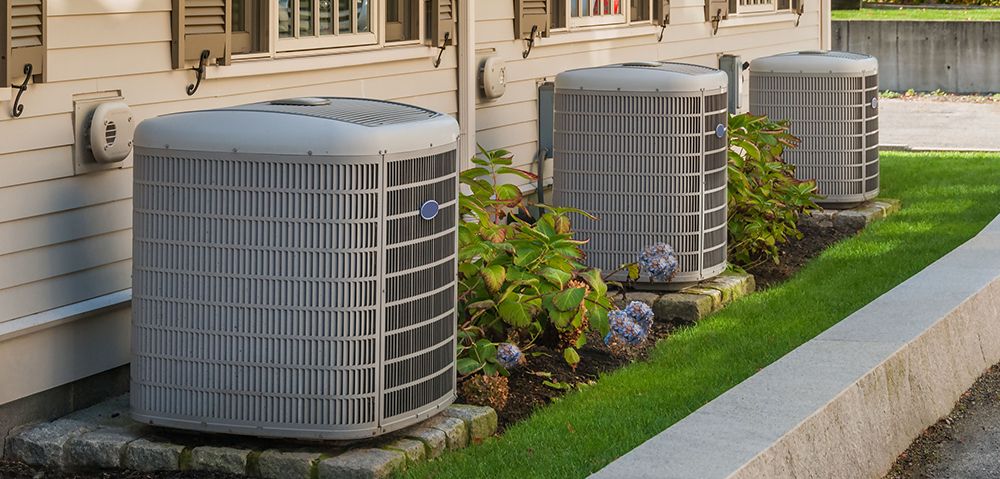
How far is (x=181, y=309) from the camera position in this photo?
4988 mm

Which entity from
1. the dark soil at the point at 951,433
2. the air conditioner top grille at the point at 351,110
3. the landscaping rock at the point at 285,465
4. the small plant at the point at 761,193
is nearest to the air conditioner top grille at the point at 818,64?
the small plant at the point at 761,193

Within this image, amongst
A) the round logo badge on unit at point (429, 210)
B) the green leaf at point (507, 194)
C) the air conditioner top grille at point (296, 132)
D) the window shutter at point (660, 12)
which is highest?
the window shutter at point (660, 12)

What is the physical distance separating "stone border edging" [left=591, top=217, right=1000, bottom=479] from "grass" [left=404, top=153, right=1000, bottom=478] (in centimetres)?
44

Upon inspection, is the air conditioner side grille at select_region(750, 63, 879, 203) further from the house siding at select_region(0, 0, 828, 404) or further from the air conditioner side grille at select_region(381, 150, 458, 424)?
the air conditioner side grille at select_region(381, 150, 458, 424)

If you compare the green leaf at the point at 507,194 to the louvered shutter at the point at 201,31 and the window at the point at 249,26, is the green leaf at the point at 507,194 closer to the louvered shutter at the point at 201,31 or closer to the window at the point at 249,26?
the window at the point at 249,26

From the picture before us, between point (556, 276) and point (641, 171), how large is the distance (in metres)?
1.53

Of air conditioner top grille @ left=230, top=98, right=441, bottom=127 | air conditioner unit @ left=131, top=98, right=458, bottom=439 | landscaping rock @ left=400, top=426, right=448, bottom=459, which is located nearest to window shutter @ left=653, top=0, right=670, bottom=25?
air conditioner top grille @ left=230, top=98, right=441, bottom=127

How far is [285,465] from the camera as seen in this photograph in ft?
15.9

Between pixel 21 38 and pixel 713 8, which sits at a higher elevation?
pixel 713 8

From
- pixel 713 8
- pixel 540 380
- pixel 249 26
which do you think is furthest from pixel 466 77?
pixel 713 8

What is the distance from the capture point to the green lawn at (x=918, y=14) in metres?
27.3

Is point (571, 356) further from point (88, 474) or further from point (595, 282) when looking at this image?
point (88, 474)

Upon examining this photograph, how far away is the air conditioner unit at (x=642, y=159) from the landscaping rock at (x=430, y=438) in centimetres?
281

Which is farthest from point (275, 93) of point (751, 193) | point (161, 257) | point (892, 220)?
point (892, 220)
